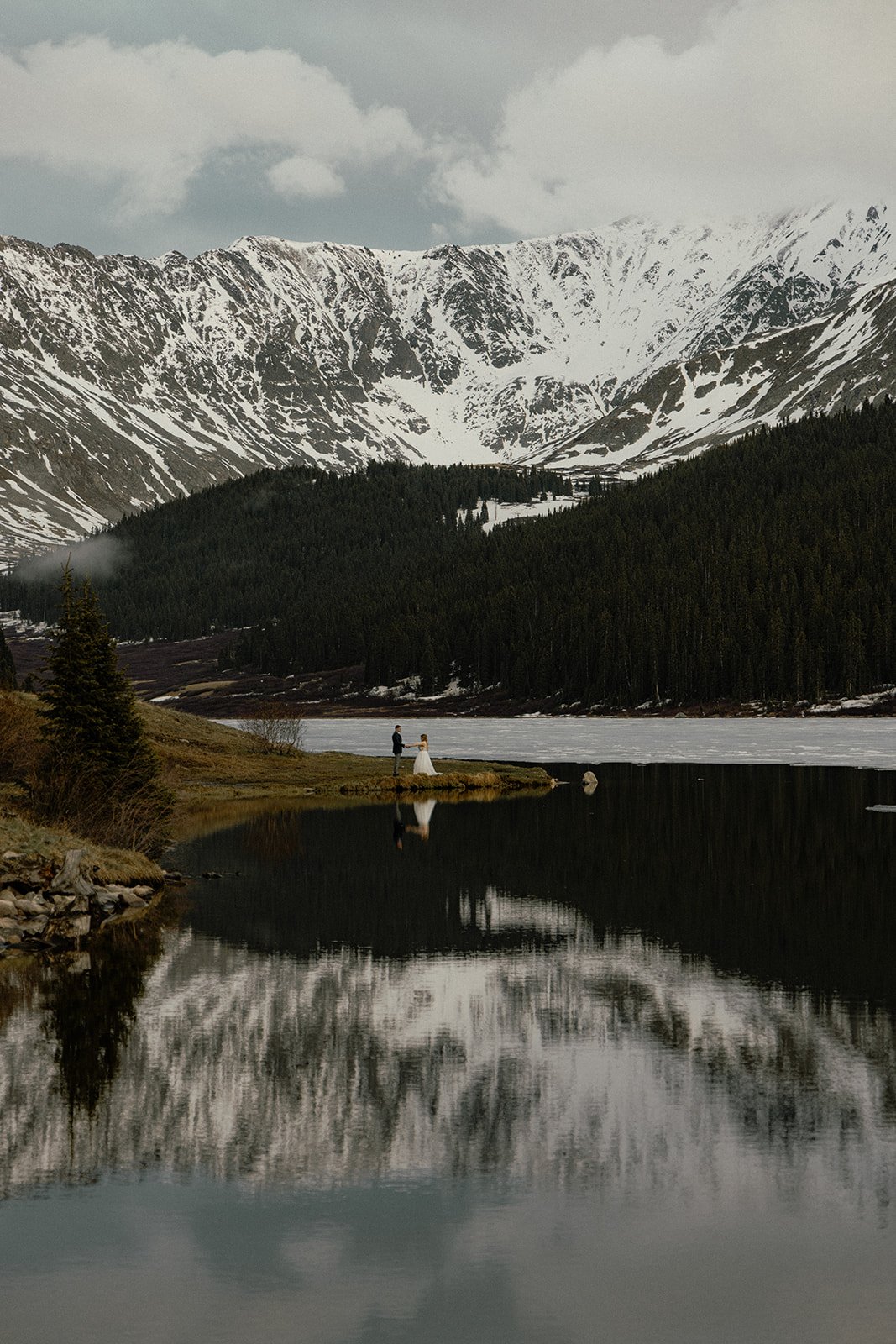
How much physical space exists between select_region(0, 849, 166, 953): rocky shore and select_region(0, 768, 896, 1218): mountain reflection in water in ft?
6.54

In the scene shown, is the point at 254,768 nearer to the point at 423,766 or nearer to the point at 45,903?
the point at 423,766

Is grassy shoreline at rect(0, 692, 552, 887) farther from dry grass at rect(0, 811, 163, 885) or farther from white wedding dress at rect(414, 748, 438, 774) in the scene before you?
dry grass at rect(0, 811, 163, 885)

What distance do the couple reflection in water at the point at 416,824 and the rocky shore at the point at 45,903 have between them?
1338 cm

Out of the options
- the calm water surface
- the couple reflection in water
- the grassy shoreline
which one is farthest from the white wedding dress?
the calm water surface

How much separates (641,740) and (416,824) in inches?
2681

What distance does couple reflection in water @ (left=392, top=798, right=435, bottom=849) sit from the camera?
1733 inches

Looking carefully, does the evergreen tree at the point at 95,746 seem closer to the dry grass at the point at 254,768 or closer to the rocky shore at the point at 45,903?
the rocky shore at the point at 45,903

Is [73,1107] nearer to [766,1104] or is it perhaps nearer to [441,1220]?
[441,1220]

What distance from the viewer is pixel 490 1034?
1944 cm

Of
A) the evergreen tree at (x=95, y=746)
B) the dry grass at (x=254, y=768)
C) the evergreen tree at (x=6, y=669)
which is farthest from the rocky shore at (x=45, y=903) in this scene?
the evergreen tree at (x=6, y=669)

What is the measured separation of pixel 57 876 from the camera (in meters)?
28.8

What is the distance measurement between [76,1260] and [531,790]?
171 feet

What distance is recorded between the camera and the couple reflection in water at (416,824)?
44.0 meters

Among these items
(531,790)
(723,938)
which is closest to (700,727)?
(531,790)
